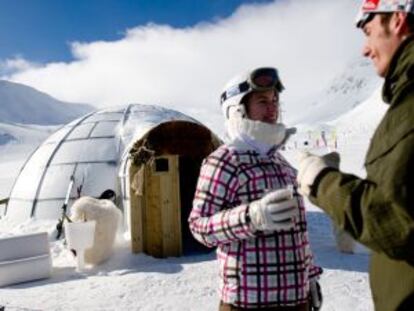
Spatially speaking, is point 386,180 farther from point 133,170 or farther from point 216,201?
point 133,170

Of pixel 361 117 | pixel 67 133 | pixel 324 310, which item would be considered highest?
pixel 361 117

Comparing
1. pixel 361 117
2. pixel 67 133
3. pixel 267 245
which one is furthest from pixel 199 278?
pixel 361 117

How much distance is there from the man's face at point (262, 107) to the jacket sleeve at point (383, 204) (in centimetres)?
111

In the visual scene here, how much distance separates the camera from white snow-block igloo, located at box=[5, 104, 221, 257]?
8594 millimetres

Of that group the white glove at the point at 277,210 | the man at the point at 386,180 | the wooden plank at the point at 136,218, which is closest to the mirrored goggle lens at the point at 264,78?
the white glove at the point at 277,210

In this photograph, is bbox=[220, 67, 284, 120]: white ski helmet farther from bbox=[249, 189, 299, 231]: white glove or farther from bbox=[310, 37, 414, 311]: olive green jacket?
bbox=[310, 37, 414, 311]: olive green jacket

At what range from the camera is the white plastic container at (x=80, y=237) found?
7.99 metres

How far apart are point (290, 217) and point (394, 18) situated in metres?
0.87

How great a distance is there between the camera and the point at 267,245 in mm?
2383

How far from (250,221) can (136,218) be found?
671 centimetres

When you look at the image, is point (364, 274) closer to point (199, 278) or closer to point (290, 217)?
point (199, 278)

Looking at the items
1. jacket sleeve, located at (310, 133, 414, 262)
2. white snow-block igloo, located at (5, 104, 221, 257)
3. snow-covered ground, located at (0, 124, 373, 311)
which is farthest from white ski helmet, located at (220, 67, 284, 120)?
white snow-block igloo, located at (5, 104, 221, 257)

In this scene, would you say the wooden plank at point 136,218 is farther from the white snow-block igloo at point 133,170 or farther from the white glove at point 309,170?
the white glove at point 309,170

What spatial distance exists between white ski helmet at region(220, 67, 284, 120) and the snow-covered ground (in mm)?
3893
